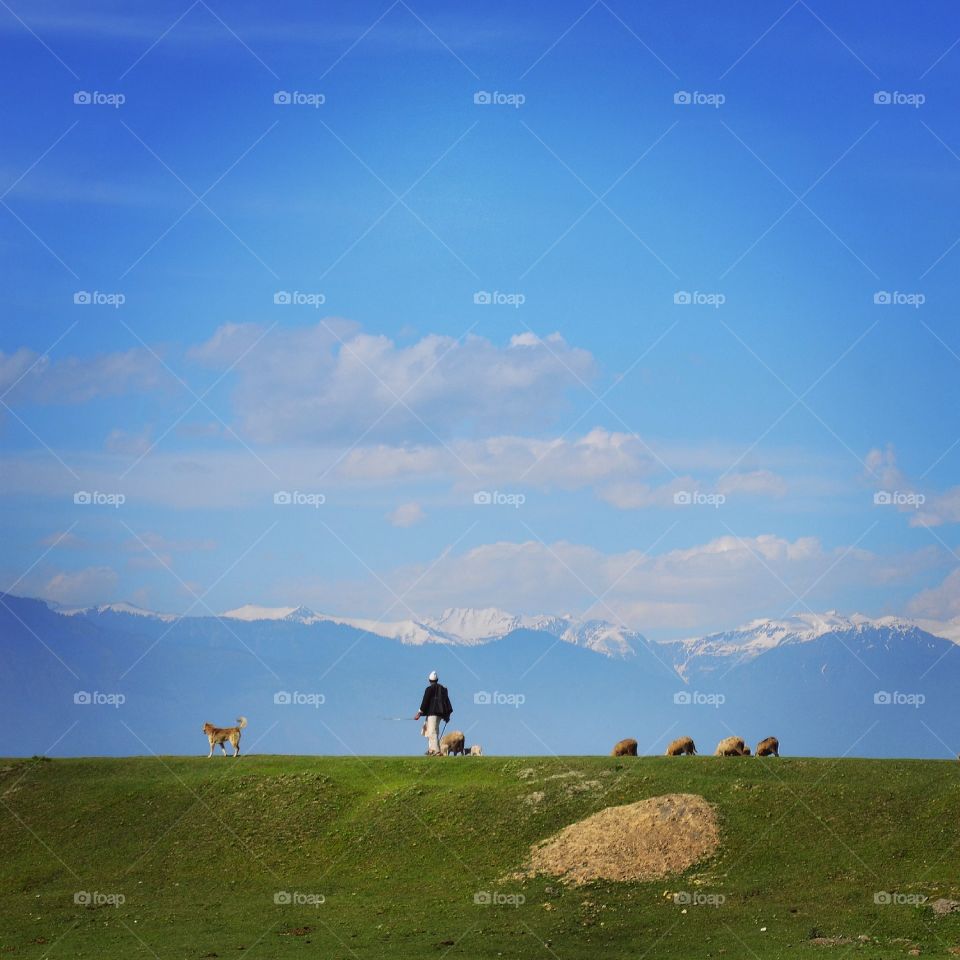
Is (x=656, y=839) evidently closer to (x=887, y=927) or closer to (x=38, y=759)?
(x=887, y=927)

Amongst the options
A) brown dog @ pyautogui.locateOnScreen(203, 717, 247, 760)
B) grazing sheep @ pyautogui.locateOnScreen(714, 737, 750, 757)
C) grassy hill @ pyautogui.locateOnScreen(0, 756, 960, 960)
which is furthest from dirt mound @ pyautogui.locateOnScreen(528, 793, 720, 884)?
brown dog @ pyautogui.locateOnScreen(203, 717, 247, 760)

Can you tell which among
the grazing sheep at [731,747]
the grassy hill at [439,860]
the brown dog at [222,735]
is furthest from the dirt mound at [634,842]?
the brown dog at [222,735]

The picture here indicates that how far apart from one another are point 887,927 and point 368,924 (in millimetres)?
14030

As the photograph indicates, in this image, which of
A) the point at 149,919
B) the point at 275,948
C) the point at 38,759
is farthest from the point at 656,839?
the point at 38,759

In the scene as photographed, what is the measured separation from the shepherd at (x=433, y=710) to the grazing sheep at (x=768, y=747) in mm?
11447

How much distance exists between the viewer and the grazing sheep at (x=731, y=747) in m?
50.9

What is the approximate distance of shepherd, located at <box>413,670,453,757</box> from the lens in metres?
52.1

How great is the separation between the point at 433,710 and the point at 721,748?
10.6 metres

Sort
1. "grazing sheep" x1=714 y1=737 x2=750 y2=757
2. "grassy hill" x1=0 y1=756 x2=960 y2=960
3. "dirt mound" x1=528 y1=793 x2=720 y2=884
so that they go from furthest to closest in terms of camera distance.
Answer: "grazing sheep" x1=714 y1=737 x2=750 y2=757 < "dirt mound" x1=528 y1=793 x2=720 y2=884 < "grassy hill" x1=0 y1=756 x2=960 y2=960

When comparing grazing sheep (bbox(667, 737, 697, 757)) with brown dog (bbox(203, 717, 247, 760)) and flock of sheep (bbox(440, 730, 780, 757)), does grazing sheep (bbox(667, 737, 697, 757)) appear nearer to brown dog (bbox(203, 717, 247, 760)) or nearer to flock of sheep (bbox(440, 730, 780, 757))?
flock of sheep (bbox(440, 730, 780, 757))

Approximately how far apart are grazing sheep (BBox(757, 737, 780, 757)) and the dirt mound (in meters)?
7.66

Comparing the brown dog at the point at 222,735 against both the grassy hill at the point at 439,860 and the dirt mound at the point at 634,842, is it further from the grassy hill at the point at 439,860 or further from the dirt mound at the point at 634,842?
the dirt mound at the point at 634,842

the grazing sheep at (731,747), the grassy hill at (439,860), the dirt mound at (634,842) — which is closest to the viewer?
the grassy hill at (439,860)

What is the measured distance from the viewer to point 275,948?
37719mm
